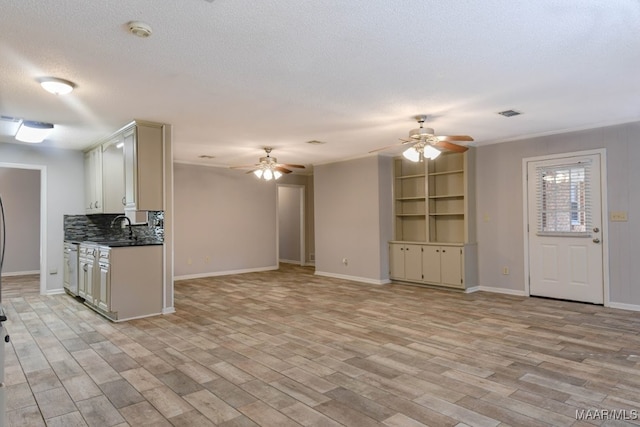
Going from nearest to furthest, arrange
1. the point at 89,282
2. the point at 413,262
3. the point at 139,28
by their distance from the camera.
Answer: the point at 139,28, the point at 89,282, the point at 413,262

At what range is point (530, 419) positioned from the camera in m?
2.30

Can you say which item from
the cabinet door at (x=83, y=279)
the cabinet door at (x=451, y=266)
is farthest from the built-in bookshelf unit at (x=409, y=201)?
the cabinet door at (x=83, y=279)

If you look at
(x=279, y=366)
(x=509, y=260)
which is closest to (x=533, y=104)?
(x=509, y=260)

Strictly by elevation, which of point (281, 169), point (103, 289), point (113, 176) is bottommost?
point (103, 289)

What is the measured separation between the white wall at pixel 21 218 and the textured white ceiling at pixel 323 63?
15.5 feet

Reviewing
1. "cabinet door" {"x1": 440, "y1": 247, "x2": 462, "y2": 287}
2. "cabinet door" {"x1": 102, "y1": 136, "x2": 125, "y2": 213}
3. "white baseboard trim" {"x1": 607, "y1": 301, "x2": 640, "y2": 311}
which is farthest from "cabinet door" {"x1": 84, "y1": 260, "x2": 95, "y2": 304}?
"white baseboard trim" {"x1": 607, "y1": 301, "x2": 640, "y2": 311}

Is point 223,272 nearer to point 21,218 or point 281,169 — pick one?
point 281,169

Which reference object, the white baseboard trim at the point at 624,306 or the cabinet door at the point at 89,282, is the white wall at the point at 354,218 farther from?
the cabinet door at the point at 89,282

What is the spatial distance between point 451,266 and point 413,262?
2.34 ft

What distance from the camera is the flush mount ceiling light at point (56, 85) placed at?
130 inches

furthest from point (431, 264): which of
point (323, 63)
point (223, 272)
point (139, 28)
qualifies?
point (139, 28)

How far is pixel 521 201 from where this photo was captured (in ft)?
19.5

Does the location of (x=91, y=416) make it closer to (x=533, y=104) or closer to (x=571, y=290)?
(x=533, y=104)

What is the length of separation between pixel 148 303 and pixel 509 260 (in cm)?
512
